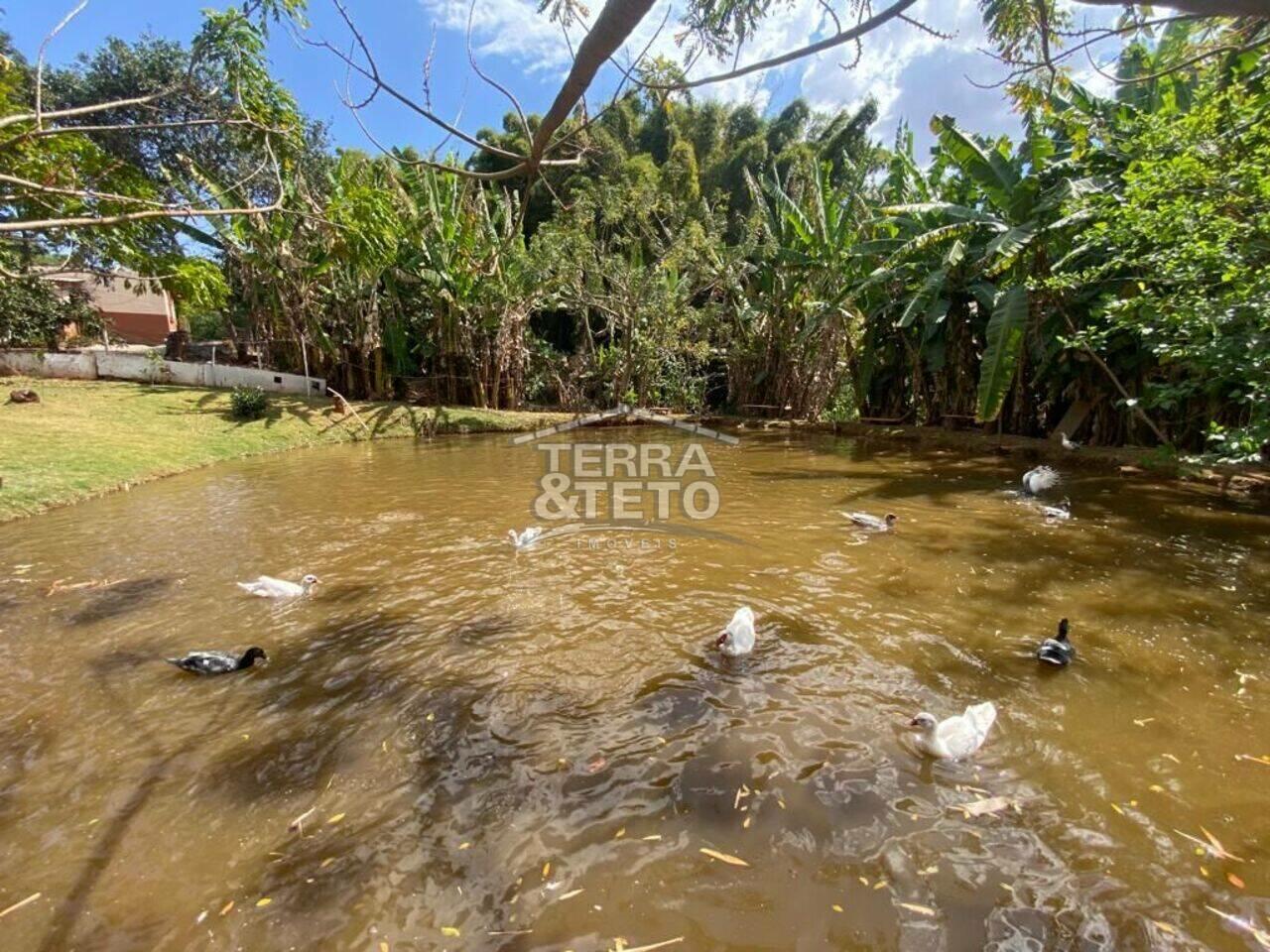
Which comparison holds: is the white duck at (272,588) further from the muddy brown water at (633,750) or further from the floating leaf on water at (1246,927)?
the floating leaf on water at (1246,927)

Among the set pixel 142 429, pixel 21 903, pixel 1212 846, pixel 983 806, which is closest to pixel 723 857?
pixel 983 806

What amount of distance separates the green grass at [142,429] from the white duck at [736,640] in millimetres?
10023

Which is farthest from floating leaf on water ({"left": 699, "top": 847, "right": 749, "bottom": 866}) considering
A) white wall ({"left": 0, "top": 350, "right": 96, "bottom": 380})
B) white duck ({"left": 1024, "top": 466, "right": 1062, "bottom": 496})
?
white wall ({"left": 0, "top": 350, "right": 96, "bottom": 380})

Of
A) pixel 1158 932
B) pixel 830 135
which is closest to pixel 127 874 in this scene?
pixel 1158 932

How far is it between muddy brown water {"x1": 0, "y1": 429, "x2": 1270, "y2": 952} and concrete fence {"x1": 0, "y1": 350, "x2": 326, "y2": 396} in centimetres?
1408

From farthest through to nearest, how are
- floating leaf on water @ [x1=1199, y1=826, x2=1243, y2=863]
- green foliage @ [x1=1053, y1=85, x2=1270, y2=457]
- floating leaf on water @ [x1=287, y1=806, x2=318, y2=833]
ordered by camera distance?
green foliage @ [x1=1053, y1=85, x2=1270, y2=457] < floating leaf on water @ [x1=287, y1=806, x2=318, y2=833] < floating leaf on water @ [x1=1199, y1=826, x2=1243, y2=863]

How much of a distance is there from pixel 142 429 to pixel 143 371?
727 cm

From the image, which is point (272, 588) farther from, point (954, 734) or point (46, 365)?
point (46, 365)

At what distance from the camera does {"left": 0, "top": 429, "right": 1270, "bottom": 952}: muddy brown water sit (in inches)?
95.5

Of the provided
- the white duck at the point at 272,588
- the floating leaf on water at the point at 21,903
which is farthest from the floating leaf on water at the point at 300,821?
the white duck at the point at 272,588

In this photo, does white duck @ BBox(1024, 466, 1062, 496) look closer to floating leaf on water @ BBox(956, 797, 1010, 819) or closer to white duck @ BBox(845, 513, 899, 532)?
white duck @ BBox(845, 513, 899, 532)

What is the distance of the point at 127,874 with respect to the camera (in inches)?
103

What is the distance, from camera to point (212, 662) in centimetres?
423

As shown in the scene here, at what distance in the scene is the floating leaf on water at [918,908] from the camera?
2.39m
